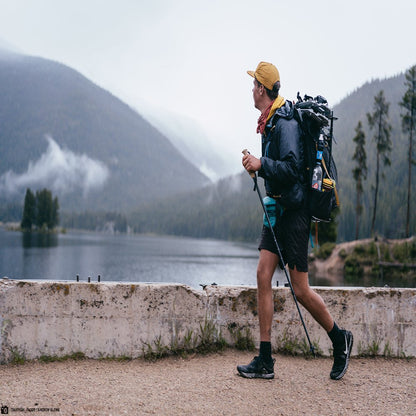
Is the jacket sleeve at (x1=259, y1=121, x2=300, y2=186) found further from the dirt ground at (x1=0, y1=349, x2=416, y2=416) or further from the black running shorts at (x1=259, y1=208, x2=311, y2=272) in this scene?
the dirt ground at (x1=0, y1=349, x2=416, y2=416)

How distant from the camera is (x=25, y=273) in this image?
39.2m

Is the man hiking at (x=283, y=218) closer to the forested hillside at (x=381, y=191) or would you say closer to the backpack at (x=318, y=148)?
the backpack at (x=318, y=148)

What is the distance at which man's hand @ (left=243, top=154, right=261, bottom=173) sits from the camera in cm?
385

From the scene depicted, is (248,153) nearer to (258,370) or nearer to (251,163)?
(251,163)

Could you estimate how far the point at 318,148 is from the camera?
3.95m

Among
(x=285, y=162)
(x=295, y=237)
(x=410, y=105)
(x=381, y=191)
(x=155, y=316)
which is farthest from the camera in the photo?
(x=381, y=191)

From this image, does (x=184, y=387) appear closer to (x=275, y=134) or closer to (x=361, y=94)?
(x=275, y=134)

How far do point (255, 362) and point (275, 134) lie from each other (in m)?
2.05

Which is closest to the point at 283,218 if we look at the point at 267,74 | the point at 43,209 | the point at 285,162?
the point at 285,162

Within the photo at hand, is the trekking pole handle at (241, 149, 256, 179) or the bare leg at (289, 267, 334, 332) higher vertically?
the trekking pole handle at (241, 149, 256, 179)

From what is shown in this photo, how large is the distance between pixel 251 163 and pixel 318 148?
0.63 metres

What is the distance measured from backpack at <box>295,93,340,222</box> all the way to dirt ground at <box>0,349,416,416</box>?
4.84ft

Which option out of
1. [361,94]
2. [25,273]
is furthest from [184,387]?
[361,94]

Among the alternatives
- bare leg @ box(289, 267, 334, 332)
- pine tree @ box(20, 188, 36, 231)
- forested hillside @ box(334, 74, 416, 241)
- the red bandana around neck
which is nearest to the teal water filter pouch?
bare leg @ box(289, 267, 334, 332)
